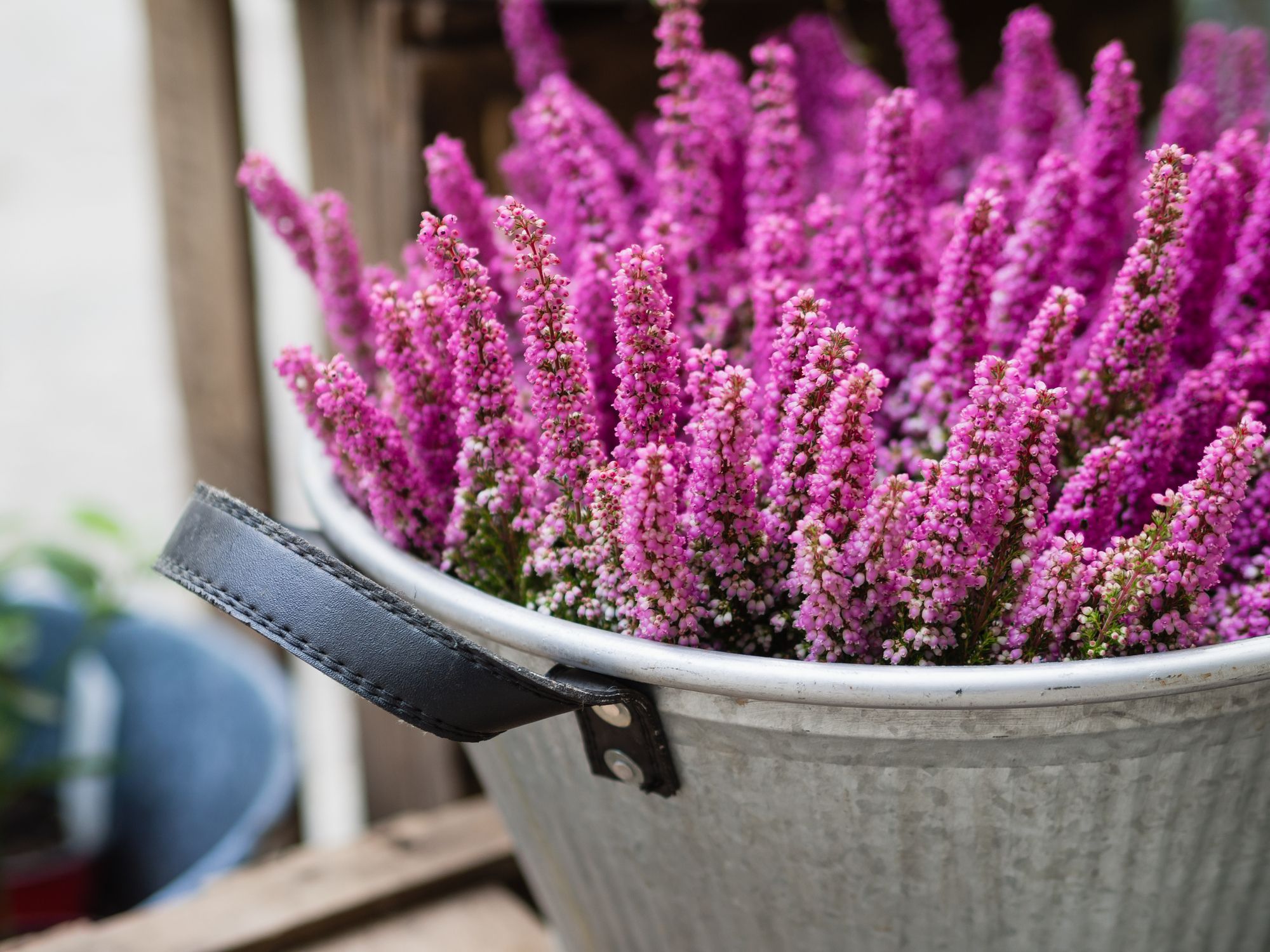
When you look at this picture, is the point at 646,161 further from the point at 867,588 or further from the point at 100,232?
the point at 100,232

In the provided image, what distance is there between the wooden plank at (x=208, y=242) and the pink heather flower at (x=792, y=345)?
3.12 ft

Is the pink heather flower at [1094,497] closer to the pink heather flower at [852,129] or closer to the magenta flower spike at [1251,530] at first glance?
the magenta flower spike at [1251,530]

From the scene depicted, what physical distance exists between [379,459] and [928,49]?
0.57 metres

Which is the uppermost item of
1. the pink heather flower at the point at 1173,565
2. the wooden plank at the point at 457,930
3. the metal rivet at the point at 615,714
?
the pink heather flower at the point at 1173,565

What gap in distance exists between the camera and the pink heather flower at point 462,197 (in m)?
0.64

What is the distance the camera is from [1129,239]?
0.79 metres

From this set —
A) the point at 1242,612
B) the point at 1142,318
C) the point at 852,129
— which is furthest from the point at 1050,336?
the point at 852,129

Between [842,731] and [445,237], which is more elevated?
[445,237]

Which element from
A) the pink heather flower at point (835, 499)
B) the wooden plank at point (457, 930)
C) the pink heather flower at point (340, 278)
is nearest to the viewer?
the pink heather flower at point (835, 499)

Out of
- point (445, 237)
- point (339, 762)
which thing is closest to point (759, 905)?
point (445, 237)

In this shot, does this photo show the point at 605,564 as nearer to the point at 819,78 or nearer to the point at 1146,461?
the point at 1146,461

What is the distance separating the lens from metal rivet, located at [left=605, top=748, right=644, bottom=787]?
0.54 m

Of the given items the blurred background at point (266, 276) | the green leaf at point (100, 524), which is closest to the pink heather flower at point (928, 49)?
the blurred background at point (266, 276)

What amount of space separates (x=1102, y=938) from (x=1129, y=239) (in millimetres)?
470
